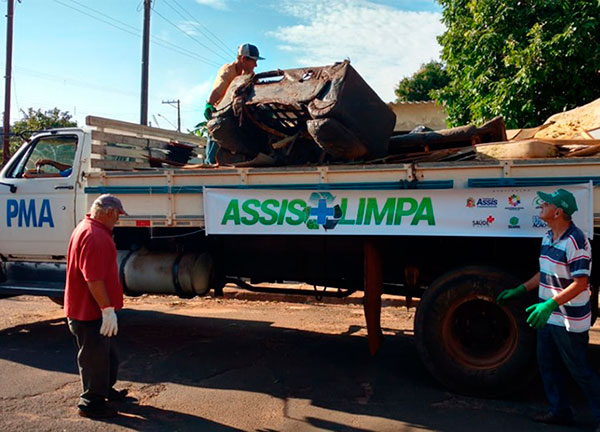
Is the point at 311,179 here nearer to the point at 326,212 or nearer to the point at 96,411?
the point at 326,212

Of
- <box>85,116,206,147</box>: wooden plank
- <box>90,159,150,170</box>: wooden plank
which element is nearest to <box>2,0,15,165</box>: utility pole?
<box>85,116,206,147</box>: wooden plank

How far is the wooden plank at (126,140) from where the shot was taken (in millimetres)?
6279

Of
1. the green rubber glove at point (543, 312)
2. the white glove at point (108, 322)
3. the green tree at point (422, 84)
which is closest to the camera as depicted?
the green rubber glove at point (543, 312)

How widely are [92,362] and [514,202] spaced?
11.4 feet

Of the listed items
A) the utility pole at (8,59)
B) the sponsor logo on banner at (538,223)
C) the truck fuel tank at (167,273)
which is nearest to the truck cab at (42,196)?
the truck fuel tank at (167,273)

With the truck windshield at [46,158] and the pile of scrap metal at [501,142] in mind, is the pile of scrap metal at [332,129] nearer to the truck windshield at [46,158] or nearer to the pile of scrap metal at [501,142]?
the pile of scrap metal at [501,142]

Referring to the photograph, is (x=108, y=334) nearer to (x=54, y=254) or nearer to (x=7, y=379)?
(x=7, y=379)

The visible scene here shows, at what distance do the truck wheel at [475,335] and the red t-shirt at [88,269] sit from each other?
2.52 meters

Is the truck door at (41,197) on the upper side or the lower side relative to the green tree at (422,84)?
lower

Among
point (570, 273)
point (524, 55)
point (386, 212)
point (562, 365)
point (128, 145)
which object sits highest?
point (524, 55)

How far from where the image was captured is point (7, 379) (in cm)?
510

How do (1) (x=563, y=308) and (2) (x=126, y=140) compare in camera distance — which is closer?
(1) (x=563, y=308)

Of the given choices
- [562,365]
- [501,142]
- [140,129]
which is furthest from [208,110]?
[562,365]

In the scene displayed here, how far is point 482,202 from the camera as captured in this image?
179 inches
